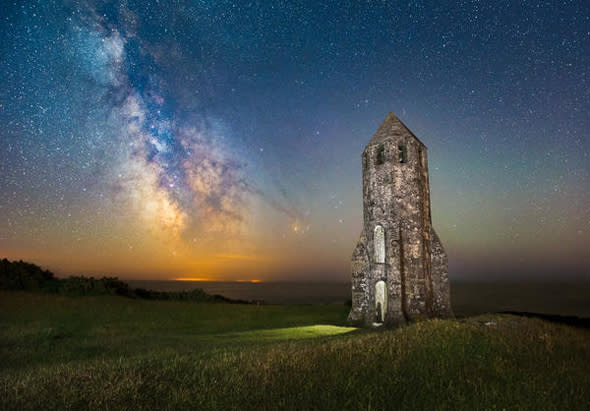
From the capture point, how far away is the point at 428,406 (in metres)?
6.72

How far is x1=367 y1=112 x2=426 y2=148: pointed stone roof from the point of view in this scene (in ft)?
83.0

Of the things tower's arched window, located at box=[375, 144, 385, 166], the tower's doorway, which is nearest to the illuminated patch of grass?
the tower's doorway

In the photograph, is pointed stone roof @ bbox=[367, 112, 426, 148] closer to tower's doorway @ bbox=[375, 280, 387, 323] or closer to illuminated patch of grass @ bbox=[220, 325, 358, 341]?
tower's doorway @ bbox=[375, 280, 387, 323]

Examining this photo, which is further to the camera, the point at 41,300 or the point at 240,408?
the point at 41,300

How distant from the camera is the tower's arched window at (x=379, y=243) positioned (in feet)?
80.3

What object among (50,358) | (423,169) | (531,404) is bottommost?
(50,358)

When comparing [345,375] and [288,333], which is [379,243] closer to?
[288,333]

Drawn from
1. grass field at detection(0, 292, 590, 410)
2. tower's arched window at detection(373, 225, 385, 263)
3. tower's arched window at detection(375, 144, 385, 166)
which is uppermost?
tower's arched window at detection(375, 144, 385, 166)

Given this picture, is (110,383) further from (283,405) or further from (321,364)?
(321,364)

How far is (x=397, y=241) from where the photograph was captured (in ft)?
77.6

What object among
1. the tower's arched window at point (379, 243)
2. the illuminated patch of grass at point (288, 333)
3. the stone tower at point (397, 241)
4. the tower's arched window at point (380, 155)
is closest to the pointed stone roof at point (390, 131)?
the stone tower at point (397, 241)

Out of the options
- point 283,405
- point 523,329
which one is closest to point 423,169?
point 523,329

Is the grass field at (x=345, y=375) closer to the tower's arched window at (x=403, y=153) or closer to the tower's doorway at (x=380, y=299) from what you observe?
the tower's doorway at (x=380, y=299)

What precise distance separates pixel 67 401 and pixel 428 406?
6.32 metres
